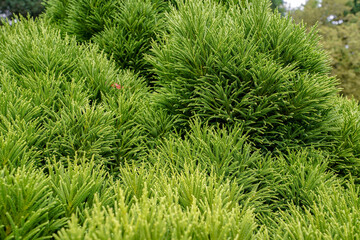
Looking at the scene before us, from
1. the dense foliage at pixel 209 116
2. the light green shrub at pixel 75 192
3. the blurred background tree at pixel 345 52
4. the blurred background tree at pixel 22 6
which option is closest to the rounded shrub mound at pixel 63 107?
the dense foliage at pixel 209 116

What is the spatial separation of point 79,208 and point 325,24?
1982cm

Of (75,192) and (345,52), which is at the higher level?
(345,52)

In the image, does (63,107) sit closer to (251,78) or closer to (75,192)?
(75,192)

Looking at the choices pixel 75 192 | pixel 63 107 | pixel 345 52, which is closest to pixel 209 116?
pixel 63 107

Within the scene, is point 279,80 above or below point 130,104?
above

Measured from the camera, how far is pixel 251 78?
88.4 inches

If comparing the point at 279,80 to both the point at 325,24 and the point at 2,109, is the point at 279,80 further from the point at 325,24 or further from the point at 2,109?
the point at 325,24

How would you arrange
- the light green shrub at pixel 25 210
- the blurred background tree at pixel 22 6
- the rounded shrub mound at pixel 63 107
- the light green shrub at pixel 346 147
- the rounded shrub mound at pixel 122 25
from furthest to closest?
the blurred background tree at pixel 22 6 → the rounded shrub mound at pixel 122 25 → the light green shrub at pixel 346 147 → the rounded shrub mound at pixel 63 107 → the light green shrub at pixel 25 210

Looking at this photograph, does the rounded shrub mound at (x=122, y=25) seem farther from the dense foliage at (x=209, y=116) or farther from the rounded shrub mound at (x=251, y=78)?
the rounded shrub mound at (x=251, y=78)

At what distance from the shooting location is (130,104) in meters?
2.41

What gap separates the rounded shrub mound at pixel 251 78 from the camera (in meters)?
2.17

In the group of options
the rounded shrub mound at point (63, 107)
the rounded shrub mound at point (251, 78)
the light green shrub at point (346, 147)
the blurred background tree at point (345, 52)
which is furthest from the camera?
the blurred background tree at point (345, 52)

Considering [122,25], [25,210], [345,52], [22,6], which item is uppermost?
[345,52]

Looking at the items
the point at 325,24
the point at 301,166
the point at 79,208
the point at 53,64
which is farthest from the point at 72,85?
the point at 325,24
